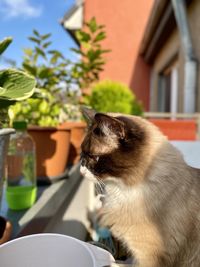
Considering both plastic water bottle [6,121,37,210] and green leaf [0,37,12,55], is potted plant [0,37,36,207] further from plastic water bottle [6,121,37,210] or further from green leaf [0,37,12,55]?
plastic water bottle [6,121,37,210]

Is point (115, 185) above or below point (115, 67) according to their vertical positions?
below

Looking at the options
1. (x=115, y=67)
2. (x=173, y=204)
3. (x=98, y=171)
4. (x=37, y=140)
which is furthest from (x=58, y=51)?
(x=115, y=67)

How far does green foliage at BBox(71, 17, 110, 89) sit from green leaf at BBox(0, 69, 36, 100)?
971 mm

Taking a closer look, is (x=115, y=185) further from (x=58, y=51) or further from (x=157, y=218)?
(x=58, y=51)

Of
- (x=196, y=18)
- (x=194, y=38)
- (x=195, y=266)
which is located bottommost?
(x=195, y=266)

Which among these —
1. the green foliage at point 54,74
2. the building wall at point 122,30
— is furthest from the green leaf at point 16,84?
the building wall at point 122,30

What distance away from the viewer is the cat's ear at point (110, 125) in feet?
2.55

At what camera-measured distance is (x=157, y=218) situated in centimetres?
78

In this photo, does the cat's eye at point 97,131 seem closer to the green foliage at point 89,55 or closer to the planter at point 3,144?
the planter at point 3,144

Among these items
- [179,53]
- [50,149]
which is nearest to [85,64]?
[50,149]

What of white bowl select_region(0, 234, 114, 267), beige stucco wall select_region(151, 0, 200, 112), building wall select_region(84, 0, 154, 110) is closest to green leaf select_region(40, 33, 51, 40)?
white bowl select_region(0, 234, 114, 267)

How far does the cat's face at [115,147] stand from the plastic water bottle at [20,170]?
17.2 inches

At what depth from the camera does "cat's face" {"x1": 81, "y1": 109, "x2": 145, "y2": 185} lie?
0.85m

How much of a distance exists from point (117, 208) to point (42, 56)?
4.06ft
